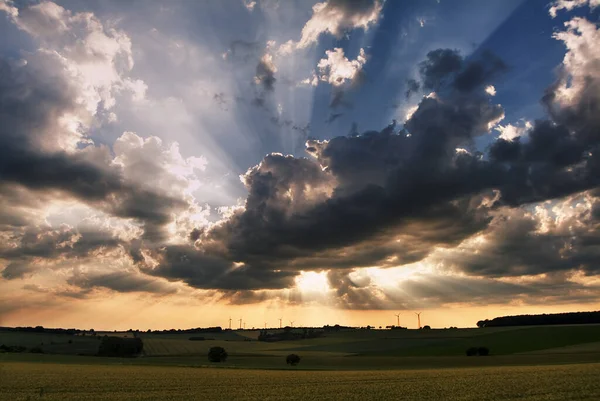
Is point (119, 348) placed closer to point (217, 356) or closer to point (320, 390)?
point (217, 356)

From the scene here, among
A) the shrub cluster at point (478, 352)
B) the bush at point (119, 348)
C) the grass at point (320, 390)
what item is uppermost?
the bush at point (119, 348)

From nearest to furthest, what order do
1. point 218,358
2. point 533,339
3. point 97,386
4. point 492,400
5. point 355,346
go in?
point 492,400, point 97,386, point 218,358, point 533,339, point 355,346

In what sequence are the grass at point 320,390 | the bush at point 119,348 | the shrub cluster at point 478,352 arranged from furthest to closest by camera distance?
the bush at point 119,348, the shrub cluster at point 478,352, the grass at point 320,390

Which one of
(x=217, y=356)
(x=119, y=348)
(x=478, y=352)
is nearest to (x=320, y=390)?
(x=217, y=356)

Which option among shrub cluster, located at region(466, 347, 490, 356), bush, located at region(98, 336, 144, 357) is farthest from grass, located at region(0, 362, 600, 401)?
bush, located at region(98, 336, 144, 357)

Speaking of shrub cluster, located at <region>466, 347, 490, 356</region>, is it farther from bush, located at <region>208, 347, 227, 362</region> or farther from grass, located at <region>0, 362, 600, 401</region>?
grass, located at <region>0, 362, 600, 401</region>

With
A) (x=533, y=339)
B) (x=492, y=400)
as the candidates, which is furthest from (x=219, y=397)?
(x=533, y=339)

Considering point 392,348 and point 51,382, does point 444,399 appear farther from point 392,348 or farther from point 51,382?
point 392,348

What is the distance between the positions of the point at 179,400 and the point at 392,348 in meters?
136

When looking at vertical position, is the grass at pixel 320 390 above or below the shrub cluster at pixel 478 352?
above

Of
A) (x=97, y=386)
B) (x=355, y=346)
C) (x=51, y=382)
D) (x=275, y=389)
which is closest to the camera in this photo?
(x=275, y=389)

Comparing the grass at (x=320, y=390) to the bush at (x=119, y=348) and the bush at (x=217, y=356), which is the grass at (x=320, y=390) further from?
the bush at (x=119, y=348)

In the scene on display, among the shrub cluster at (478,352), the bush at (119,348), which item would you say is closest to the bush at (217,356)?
the bush at (119,348)

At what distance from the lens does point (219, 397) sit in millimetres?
37781
